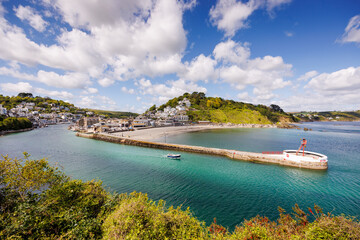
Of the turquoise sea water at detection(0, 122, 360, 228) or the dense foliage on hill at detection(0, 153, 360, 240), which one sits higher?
the dense foliage on hill at detection(0, 153, 360, 240)

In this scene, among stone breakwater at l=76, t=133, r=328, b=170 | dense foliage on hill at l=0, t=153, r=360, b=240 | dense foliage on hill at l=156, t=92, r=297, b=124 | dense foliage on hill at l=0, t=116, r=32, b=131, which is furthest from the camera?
dense foliage on hill at l=156, t=92, r=297, b=124

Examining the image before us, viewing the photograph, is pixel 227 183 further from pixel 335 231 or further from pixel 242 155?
pixel 335 231

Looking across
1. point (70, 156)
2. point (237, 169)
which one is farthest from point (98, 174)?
point (237, 169)

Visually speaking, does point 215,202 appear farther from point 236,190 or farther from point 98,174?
point 98,174

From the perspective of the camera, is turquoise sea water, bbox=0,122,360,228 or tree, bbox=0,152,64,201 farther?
turquoise sea water, bbox=0,122,360,228

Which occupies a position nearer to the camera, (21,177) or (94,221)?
(94,221)

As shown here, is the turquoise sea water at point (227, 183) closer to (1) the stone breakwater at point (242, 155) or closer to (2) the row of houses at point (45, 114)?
(1) the stone breakwater at point (242, 155)

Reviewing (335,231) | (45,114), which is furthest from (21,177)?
(45,114)

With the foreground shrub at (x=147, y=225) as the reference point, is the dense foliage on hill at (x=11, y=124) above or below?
above

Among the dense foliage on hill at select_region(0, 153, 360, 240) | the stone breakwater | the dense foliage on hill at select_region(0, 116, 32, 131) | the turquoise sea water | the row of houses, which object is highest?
the row of houses

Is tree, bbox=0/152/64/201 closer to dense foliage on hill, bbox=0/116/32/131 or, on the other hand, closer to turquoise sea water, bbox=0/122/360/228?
turquoise sea water, bbox=0/122/360/228

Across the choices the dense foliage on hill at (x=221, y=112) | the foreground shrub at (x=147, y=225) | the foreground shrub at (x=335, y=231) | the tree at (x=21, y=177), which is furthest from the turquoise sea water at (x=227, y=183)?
the dense foliage on hill at (x=221, y=112)

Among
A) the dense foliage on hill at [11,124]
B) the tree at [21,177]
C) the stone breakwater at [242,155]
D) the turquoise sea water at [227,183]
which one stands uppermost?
the dense foliage on hill at [11,124]

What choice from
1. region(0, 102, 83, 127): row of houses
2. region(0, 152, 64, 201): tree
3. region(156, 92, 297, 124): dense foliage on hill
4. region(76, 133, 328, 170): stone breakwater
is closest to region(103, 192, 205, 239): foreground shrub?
region(0, 152, 64, 201): tree
